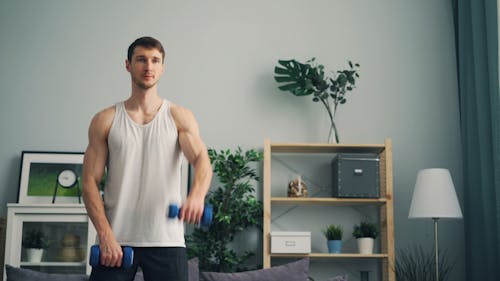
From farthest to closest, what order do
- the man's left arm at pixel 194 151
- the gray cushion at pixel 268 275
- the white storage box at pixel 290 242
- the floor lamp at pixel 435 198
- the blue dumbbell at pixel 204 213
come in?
1. the white storage box at pixel 290 242
2. the floor lamp at pixel 435 198
3. the gray cushion at pixel 268 275
4. the man's left arm at pixel 194 151
5. the blue dumbbell at pixel 204 213

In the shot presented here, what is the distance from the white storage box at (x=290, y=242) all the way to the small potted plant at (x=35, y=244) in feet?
4.36

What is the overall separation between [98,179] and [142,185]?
0.17 m

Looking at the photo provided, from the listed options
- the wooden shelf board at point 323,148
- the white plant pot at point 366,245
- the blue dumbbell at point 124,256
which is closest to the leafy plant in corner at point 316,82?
the wooden shelf board at point 323,148

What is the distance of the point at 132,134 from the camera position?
2.20 metres

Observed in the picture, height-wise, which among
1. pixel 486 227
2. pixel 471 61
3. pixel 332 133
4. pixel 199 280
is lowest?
pixel 199 280

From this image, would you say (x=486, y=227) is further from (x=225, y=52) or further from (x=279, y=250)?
(x=225, y=52)

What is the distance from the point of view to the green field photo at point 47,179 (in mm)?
4246

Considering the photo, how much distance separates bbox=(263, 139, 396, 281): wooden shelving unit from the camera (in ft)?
13.1

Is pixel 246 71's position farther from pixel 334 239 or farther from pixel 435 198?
pixel 435 198

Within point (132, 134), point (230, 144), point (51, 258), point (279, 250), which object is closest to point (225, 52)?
point (230, 144)

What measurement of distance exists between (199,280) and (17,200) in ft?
4.55

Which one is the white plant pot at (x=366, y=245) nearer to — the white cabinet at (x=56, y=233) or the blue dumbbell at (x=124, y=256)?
the white cabinet at (x=56, y=233)

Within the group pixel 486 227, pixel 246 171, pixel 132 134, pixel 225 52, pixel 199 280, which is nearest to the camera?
pixel 132 134

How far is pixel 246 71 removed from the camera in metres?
4.52
